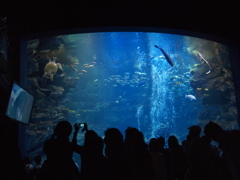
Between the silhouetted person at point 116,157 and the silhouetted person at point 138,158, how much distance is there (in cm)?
9

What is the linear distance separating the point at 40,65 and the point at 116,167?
1183 cm

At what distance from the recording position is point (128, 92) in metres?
36.9

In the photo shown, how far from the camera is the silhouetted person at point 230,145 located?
239cm

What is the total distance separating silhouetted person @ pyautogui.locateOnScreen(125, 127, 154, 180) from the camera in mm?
2191

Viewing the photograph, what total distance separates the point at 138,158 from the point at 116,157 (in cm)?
29

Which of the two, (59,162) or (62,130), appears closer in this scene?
(59,162)

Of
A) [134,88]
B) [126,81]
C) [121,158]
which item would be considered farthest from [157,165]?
[134,88]

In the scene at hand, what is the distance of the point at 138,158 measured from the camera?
88.8 inches

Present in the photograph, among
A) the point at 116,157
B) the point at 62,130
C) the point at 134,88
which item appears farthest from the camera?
the point at 134,88

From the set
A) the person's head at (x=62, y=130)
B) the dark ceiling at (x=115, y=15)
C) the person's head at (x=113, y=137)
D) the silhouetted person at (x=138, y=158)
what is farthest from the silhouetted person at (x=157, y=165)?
the dark ceiling at (x=115, y=15)

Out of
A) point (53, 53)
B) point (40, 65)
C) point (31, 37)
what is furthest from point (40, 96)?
point (31, 37)

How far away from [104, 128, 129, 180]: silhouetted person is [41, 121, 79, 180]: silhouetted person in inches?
19.8

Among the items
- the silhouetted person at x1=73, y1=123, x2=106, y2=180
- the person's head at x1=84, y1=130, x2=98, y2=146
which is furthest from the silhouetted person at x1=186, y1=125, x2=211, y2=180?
the person's head at x1=84, y1=130, x2=98, y2=146

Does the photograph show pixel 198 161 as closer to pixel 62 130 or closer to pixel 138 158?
pixel 138 158
